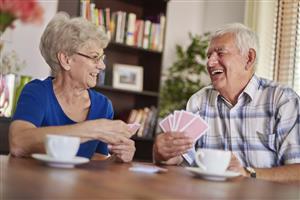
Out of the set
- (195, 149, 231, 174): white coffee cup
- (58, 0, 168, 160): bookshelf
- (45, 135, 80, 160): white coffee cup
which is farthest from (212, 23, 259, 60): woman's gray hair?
(58, 0, 168, 160): bookshelf

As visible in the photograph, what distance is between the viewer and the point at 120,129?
1483 mm

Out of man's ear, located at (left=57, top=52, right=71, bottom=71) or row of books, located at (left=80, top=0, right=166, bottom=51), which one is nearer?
man's ear, located at (left=57, top=52, right=71, bottom=71)

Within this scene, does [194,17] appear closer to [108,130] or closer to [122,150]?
[122,150]

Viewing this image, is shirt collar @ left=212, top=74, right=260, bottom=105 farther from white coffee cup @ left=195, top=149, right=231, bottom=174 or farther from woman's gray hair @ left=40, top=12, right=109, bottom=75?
white coffee cup @ left=195, top=149, right=231, bottom=174

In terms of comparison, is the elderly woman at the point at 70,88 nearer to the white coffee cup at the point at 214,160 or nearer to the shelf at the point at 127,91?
the white coffee cup at the point at 214,160

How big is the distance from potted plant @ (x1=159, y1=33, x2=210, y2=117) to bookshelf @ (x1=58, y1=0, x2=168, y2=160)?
0.20 metres

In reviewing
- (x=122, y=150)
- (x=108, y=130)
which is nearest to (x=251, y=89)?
(x=122, y=150)

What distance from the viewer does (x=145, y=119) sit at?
12.3ft

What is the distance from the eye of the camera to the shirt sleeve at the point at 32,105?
1.63 metres

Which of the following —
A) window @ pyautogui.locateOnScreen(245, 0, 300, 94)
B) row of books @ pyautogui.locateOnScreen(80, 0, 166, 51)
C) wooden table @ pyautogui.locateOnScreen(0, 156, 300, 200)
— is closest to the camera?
wooden table @ pyautogui.locateOnScreen(0, 156, 300, 200)

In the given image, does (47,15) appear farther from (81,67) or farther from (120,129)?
(120,129)

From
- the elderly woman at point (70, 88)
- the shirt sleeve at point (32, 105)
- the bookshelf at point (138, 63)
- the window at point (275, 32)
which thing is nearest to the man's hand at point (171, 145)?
the elderly woman at point (70, 88)

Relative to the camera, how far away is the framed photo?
372cm

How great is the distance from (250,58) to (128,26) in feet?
5.53
